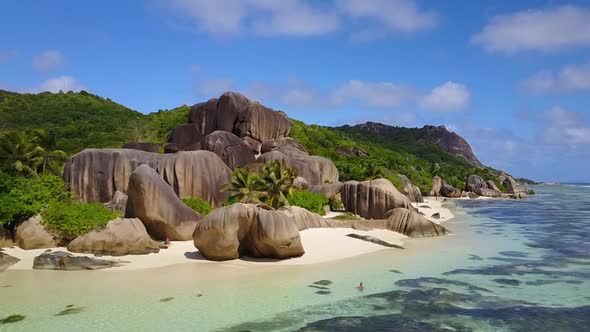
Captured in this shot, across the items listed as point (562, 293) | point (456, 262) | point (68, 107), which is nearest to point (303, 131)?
point (68, 107)

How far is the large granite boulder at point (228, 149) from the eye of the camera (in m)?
40.7

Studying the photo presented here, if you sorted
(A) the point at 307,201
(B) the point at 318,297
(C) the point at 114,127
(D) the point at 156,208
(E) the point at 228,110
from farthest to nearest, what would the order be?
(C) the point at 114,127 < (E) the point at 228,110 < (A) the point at 307,201 < (D) the point at 156,208 < (B) the point at 318,297

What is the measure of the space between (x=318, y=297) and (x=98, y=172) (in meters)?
19.5

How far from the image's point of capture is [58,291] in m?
15.6

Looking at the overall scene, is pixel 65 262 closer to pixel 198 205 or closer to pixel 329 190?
pixel 198 205

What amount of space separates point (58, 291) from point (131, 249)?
5.06 metres

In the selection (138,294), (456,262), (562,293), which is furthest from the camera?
(456,262)

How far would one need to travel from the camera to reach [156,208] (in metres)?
22.6

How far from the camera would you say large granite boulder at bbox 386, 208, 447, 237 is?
30.5m

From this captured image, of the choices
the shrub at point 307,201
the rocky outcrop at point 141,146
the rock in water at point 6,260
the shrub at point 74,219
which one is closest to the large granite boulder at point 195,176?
the shrub at point 307,201

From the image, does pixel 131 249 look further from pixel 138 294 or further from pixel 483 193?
pixel 483 193

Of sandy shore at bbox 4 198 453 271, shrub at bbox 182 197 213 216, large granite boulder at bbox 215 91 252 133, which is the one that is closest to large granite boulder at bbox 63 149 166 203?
shrub at bbox 182 197 213 216

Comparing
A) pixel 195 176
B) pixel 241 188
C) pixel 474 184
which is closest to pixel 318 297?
pixel 241 188

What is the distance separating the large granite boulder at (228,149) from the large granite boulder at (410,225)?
15.0 meters
